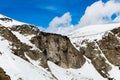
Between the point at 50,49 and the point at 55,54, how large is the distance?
2.43 metres

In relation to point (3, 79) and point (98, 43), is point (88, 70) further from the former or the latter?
point (3, 79)

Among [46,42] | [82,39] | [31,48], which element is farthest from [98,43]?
[31,48]

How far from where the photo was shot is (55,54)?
363 feet

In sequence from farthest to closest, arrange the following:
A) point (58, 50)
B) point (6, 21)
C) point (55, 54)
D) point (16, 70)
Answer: point (58, 50) < point (55, 54) < point (6, 21) < point (16, 70)

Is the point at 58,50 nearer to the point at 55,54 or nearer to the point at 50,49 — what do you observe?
the point at 55,54

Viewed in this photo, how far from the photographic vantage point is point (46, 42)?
110m

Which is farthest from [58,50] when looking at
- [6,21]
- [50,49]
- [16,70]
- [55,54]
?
[16,70]

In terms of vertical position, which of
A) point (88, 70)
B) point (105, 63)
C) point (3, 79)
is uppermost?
point (105, 63)

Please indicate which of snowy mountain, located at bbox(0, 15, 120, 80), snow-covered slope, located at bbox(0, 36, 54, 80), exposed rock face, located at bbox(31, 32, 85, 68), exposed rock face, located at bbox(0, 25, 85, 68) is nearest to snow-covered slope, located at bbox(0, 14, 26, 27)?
snowy mountain, located at bbox(0, 15, 120, 80)

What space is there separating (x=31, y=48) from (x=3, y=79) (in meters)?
53.0

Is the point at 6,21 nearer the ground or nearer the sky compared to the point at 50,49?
nearer the sky

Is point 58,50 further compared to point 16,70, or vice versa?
point 58,50

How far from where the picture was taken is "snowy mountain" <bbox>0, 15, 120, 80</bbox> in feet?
214

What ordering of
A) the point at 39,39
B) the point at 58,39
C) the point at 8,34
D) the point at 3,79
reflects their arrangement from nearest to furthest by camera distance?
the point at 3,79 < the point at 8,34 < the point at 39,39 < the point at 58,39
